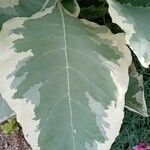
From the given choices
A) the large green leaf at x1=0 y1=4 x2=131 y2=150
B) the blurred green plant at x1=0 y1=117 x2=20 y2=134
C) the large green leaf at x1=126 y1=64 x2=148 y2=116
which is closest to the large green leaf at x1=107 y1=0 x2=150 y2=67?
the large green leaf at x1=0 y1=4 x2=131 y2=150

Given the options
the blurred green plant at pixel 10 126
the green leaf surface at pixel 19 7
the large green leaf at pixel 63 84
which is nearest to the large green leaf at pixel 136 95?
the large green leaf at pixel 63 84

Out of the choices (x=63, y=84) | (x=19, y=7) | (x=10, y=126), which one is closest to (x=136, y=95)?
(x=63, y=84)

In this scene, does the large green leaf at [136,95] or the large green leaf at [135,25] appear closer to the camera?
the large green leaf at [135,25]

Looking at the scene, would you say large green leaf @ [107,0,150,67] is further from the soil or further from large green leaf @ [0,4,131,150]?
the soil

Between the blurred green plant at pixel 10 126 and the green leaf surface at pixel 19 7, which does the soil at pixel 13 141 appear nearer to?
the blurred green plant at pixel 10 126

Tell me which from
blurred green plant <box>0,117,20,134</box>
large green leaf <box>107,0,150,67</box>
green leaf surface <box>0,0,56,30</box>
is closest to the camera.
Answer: large green leaf <box>107,0,150,67</box>
